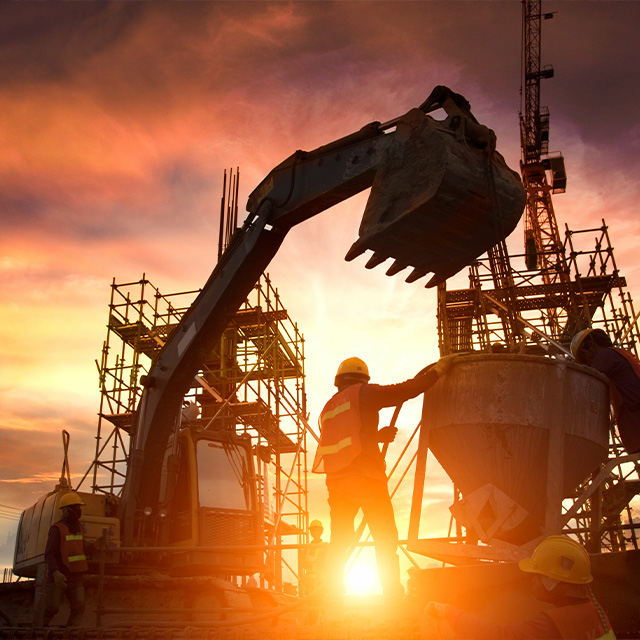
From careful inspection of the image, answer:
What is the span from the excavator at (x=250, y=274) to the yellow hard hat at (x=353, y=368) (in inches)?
47.0

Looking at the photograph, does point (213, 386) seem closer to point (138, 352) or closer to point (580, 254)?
point (138, 352)

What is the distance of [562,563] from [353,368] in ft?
9.34

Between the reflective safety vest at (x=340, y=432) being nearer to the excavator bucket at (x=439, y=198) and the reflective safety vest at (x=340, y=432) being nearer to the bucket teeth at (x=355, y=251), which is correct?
the bucket teeth at (x=355, y=251)

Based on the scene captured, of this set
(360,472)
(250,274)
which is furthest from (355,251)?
(250,274)

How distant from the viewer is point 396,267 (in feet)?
22.7

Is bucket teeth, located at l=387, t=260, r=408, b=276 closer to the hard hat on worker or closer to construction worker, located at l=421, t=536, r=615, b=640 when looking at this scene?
the hard hat on worker

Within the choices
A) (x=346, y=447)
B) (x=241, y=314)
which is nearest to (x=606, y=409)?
(x=346, y=447)

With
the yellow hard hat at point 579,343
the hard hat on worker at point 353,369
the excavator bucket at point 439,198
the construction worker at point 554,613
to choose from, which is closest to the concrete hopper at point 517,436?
the hard hat on worker at point 353,369

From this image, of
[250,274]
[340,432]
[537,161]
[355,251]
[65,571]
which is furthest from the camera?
[537,161]

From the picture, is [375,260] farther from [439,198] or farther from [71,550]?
[71,550]

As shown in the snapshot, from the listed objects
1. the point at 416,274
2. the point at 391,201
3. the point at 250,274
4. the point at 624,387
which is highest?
the point at 250,274

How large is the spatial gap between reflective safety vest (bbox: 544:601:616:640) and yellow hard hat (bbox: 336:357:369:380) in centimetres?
299

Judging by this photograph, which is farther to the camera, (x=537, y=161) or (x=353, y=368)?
(x=537, y=161)

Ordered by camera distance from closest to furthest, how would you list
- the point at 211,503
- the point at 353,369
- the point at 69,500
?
the point at 353,369, the point at 69,500, the point at 211,503
